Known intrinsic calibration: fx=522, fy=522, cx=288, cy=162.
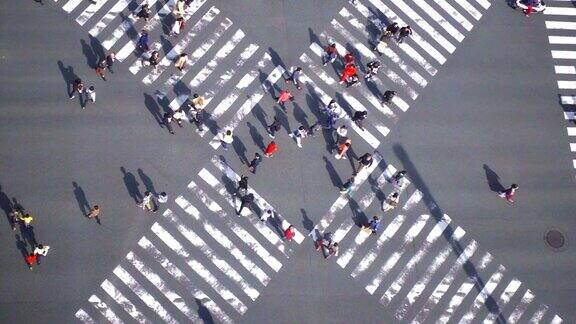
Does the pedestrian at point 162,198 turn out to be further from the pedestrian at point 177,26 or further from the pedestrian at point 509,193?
the pedestrian at point 509,193

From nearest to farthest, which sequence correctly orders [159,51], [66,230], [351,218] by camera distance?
[66,230] < [351,218] < [159,51]

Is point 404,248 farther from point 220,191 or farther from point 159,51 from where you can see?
point 159,51

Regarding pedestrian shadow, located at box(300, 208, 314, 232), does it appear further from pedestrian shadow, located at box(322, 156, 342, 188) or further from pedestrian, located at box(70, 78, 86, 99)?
pedestrian, located at box(70, 78, 86, 99)

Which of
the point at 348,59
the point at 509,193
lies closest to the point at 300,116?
the point at 348,59

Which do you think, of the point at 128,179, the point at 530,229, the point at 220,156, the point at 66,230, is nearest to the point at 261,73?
the point at 220,156

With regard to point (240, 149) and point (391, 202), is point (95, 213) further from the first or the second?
point (391, 202)

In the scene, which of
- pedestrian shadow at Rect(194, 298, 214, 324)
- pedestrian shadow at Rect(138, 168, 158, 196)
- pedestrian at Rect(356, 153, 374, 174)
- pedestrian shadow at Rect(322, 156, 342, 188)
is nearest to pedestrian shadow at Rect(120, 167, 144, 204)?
pedestrian shadow at Rect(138, 168, 158, 196)
